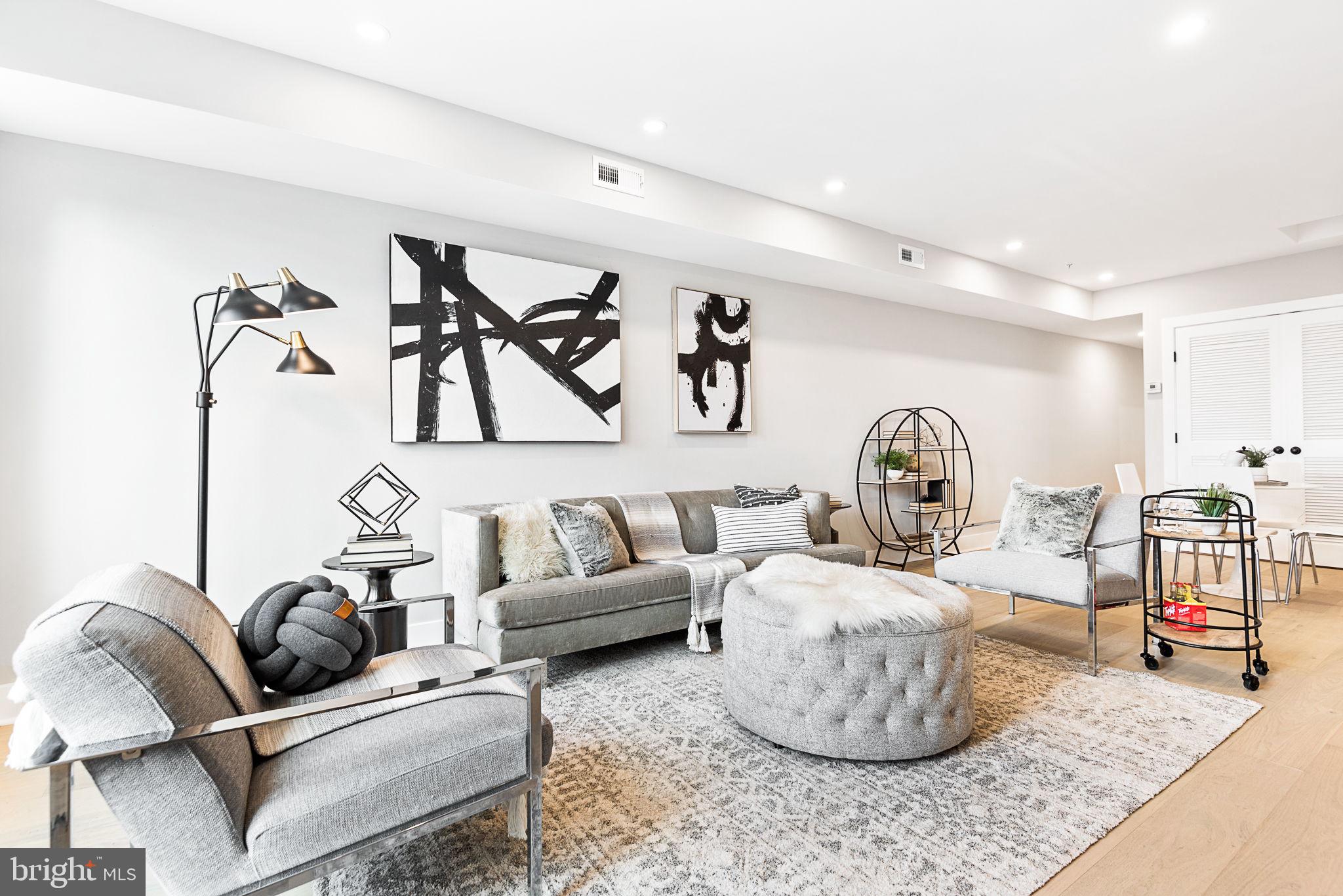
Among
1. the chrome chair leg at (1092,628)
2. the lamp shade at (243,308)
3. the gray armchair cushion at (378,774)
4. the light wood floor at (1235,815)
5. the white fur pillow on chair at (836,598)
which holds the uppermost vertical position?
the lamp shade at (243,308)

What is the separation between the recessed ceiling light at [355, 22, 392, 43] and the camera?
8.51 feet

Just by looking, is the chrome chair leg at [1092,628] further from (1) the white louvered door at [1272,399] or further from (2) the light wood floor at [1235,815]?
(1) the white louvered door at [1272,399]

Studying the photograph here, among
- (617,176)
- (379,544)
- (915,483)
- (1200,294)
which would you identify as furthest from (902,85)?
(1200,294)

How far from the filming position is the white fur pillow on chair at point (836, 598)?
2.22 metres

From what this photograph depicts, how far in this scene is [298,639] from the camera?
1.72 meters

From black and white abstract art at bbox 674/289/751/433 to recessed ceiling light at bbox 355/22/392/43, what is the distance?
240 cm

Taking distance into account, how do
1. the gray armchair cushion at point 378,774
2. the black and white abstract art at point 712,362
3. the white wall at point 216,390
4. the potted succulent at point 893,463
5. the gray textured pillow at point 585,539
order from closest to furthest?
the gray armchair cushion at point 378,774 < the white wall at point 216,390 < the gray textured pillow at point 585,539 < the black and white abstract art at point 712,362 < the potted succulent at point 893,463

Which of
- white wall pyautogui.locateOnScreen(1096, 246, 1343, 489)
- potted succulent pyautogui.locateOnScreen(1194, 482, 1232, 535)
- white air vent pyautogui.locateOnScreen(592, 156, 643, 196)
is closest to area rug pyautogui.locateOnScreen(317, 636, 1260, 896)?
potted succulent pyautogui.locateOnScreen(1194, 482, 1232, 535)

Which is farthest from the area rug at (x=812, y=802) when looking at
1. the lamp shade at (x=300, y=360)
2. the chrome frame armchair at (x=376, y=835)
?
the lamp shade at (x=300, y=360)

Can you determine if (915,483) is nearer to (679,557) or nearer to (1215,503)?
(1215,503)

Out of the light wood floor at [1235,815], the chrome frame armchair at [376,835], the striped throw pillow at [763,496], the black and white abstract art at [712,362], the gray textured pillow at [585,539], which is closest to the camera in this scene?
the chrome frame armchair at [376,835]

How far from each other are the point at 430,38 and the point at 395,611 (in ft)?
7.79

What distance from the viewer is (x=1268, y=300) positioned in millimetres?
5926

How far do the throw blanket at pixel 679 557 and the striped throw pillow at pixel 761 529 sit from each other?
16 centimetres
